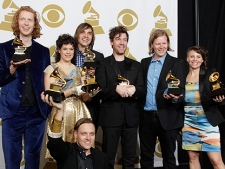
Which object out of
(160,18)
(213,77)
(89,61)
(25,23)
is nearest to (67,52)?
(89,61)

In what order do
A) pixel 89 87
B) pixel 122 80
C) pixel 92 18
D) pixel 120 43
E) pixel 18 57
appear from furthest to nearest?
1. pixel 92 18
2. pixel 120 43
3. pixel 122 80
4. pixel 89 87
5. pixel 18 57

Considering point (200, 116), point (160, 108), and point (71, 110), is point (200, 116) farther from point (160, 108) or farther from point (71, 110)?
point (71, 110)

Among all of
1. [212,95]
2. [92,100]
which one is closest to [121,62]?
[92,100]

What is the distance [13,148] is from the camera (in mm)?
2600

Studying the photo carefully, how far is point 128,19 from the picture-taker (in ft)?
13.0

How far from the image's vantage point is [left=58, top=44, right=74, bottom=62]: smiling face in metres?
2.91

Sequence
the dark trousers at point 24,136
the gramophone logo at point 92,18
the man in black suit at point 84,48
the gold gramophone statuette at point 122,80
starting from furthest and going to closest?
1. the gramophone logo at point 92,18
2. the man in black suit at point 84,48
3. the gold gramophone statuette at point 122,80
4. the dark trousers at point 24,136

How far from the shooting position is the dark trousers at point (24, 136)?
2596mm

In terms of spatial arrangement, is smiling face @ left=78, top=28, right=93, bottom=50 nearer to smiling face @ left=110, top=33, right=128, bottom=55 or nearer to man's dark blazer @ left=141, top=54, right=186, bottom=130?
smiling face @ left=110, top=33, right=128, bottom=55

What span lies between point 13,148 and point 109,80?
0.96m

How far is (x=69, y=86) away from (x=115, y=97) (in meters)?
0.40

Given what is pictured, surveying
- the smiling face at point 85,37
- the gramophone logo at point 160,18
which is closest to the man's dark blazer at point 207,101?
the smiling face at point 85,37

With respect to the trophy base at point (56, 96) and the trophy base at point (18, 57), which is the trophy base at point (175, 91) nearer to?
the trophy base at point (56, 96)

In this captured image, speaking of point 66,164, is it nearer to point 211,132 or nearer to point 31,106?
point 31,106
